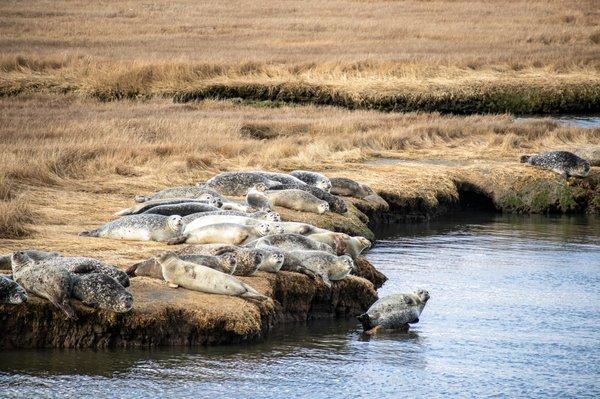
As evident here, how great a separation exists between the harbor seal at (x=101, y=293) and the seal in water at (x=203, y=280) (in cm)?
98

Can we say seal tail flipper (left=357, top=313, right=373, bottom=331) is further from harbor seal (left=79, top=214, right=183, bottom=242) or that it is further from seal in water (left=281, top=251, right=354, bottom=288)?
harbor seal (left=79, top=214, right=183, bottom=242)

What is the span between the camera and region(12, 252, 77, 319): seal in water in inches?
408

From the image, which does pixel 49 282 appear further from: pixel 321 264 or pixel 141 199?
pixel 141 199

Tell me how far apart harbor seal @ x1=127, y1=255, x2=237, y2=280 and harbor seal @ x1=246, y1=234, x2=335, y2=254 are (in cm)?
114

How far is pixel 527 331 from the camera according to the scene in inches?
488

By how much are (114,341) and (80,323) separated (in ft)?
1.33

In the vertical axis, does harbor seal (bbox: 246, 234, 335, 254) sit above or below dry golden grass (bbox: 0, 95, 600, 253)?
below

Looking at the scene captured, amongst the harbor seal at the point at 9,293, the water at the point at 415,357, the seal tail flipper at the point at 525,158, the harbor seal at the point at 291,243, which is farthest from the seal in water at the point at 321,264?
the seal tail flipper at the point at 525,158

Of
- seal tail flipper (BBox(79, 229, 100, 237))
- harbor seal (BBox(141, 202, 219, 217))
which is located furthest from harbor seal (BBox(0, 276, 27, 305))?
harbor seal (BBox(141, 202, 219, 217))

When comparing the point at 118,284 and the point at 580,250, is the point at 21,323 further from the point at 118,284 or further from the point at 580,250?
the point at 580,250

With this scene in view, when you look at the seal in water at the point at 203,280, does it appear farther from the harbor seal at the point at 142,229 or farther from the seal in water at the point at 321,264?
the harbor seal at the point at 142,229

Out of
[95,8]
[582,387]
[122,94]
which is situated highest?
[95,8]

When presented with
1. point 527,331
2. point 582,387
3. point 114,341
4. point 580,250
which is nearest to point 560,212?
point 580,250

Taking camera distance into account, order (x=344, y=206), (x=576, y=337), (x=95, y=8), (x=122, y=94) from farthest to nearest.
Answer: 1. (x=95, y=8)
2. (x=122, y=94)
3. (x=344, y=206)
4. (x=576, y=337)
